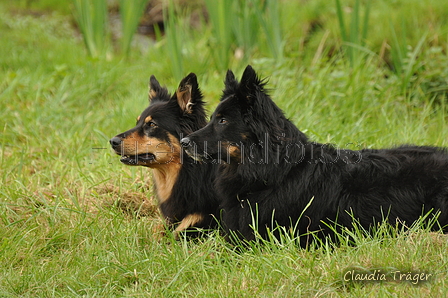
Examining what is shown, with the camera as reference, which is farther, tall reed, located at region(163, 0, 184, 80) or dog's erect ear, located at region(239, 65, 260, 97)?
tall reed, located at region(163, 0, 184, 80)

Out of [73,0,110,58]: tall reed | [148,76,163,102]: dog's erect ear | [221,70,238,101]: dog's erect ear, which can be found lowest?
[148,76,163,102]: dog's erect ear

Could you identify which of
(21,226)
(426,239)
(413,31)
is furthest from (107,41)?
(426,239)

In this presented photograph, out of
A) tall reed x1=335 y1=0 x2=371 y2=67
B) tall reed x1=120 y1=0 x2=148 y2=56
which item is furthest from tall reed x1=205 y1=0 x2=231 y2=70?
tall reed x1=335 y1=0 x2=371 y2=67

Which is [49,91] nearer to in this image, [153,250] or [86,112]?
[86,112]

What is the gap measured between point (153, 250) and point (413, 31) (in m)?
5.61

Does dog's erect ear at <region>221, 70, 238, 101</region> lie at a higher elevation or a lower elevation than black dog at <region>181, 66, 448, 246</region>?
higher

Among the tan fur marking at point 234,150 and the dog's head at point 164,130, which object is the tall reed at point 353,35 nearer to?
the dog's head at point 164,130

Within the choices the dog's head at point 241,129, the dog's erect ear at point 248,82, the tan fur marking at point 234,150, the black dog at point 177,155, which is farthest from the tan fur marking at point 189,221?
the dog's erect ear at point 248,82

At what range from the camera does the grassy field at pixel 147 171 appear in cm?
281

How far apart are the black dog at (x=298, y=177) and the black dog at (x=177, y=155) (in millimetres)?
418

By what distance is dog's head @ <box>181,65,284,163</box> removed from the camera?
309 cm

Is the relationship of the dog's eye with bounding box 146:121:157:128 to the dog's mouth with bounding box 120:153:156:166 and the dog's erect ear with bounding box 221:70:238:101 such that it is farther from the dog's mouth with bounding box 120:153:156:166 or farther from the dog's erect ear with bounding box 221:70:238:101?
the dog's erect ear with bounding box 221:70:238:101

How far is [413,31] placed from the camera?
729cm

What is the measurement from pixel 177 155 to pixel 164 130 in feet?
0.68
